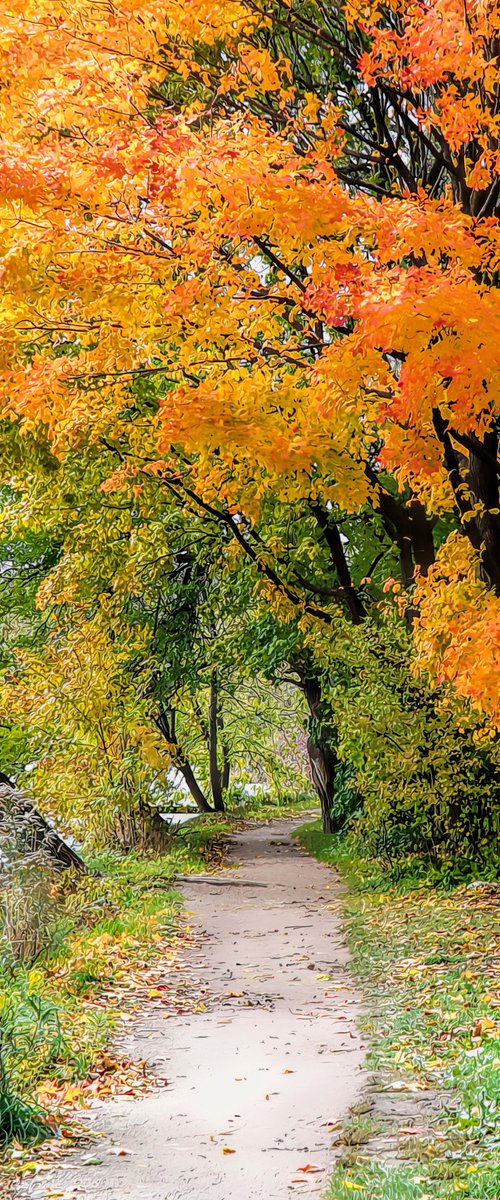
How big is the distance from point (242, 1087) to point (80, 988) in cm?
230

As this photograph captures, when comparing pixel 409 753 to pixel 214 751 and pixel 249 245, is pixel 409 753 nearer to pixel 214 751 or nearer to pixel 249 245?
pixel 249 245

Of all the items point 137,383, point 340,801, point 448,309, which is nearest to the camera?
point 448,309

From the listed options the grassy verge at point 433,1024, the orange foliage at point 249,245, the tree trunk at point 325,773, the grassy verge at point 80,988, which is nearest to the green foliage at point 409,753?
the grassy verge at point 433,1024

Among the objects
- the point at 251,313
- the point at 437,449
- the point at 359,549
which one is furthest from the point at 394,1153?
the point at 359,549

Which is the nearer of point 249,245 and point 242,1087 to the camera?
point 242,1087

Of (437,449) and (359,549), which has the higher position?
(359,549)

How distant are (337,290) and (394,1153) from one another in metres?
4.84

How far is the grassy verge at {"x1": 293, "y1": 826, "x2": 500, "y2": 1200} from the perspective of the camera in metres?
4.17

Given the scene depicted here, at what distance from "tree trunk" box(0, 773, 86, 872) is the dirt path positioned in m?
1.70

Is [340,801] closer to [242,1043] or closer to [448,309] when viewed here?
[242,1043]

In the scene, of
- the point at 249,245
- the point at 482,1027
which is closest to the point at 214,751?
the point at 249,245

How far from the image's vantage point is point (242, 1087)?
559 centimetres

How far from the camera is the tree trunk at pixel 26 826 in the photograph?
9.21 m

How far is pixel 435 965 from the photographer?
26.3ft
